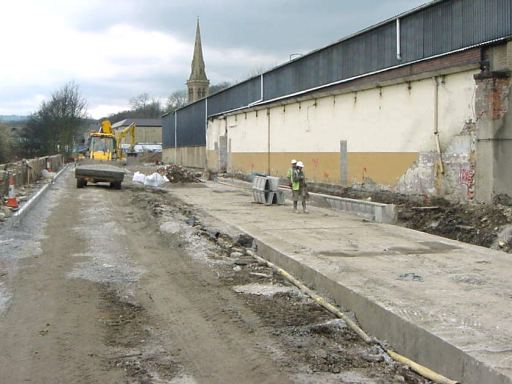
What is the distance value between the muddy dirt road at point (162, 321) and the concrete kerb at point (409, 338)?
271 millimetres

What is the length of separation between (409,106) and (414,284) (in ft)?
36.2

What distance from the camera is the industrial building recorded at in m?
14.2

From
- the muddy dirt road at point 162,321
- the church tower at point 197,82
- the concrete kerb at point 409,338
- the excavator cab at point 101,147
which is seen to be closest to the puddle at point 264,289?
Answer: the muddy dirt road at point 162,321

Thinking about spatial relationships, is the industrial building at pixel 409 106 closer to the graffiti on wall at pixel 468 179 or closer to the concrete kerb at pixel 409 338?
the graffiti on wall at pixel 468 179

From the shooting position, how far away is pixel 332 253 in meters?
10.4

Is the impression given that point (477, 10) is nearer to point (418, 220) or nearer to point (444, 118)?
point (444, 118)

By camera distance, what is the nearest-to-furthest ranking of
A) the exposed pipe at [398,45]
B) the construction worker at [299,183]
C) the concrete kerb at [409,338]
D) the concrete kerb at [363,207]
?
the concrete kerb at [409,338], the concrete kerb at [363,207], the construction worker at [299,183], the exposed pipe at [398,45]

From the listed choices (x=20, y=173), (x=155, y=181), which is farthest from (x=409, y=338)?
(x=155, y=181)

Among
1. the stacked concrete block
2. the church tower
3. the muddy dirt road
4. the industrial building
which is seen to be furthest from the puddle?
the church tower

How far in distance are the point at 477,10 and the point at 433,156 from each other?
4.02 m

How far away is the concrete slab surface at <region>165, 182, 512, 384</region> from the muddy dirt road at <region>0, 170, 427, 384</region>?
37 centimetres

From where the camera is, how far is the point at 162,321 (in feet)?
22.2

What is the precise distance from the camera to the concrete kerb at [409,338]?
15.8ft

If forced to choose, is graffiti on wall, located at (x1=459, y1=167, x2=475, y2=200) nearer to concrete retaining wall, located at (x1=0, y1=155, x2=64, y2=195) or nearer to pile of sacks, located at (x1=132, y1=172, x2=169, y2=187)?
concrete retaining wall, located at (x1=0, y1=155, x2=64, y2=195)
